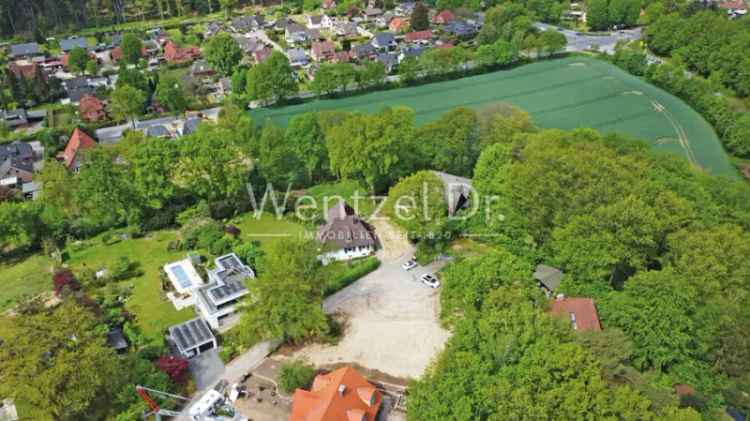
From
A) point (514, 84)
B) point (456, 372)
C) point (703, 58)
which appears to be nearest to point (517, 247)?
point (456, 372)

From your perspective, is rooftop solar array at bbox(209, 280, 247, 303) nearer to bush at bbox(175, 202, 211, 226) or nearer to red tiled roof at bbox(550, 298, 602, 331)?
bush at bbox(175, 202, 211, 226)

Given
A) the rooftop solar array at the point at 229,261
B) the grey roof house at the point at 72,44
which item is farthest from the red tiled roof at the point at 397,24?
the rooftop solar array at the point at 229,261

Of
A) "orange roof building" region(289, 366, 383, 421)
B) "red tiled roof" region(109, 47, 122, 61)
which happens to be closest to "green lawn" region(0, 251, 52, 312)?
"orange roof building" region(289, 366, 383, 421)

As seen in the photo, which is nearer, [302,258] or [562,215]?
[302,258]

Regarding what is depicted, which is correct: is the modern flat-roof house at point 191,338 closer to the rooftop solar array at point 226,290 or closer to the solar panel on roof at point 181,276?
the rooftop solar array at point 226,290

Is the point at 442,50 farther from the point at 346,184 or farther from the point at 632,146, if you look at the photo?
the point at 632,146
